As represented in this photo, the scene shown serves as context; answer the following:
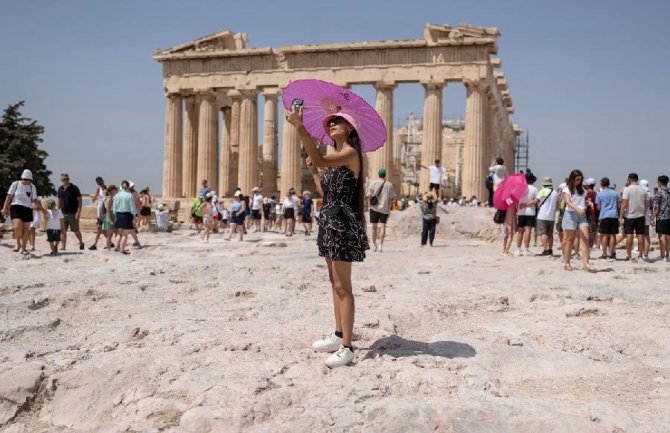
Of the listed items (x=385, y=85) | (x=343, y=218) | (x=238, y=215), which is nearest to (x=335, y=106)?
(x=343, y=218)

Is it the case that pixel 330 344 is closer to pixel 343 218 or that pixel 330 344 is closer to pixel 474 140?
pixel 343 218

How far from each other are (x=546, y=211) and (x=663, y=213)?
213 centimetres

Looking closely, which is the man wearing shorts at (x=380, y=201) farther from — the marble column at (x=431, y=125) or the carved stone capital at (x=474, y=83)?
the carved stone capital at (x=474, y=83)

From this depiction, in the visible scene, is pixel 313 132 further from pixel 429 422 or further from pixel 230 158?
pixel 230 158

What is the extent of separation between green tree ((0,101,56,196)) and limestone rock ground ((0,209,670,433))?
33.3 m

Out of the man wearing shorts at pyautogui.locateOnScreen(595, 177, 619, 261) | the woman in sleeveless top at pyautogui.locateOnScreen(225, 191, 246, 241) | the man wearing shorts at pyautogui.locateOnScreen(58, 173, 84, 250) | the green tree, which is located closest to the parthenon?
the green tree

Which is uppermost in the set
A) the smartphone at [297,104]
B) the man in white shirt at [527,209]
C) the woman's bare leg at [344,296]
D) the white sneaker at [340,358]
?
the smartphone at [297,104]

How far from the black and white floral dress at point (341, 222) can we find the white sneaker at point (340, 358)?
609 mm

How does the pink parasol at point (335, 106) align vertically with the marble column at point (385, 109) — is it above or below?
below

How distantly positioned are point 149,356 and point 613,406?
2.99 meters

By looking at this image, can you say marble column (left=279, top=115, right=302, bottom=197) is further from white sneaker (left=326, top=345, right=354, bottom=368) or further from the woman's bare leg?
white sneaker (left=326, top=345, right=354, bottom=368)

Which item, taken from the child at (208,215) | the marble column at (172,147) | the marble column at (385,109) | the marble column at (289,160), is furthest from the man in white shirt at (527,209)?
the marble column at (172,147)

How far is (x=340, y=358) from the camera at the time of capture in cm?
430

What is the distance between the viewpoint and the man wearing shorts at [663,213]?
12047mm
